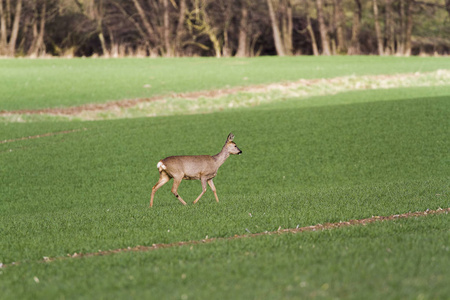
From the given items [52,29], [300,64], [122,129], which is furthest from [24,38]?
[122,129]

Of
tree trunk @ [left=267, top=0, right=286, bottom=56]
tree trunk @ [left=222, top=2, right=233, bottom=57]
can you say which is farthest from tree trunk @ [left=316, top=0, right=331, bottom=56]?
tree trunk @ [left=222, top=2, right=233, bottom=57]

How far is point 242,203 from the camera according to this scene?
45.6 feet

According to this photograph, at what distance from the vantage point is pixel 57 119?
35.7 m

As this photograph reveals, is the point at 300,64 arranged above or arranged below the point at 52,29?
below

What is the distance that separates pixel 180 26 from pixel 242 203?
5919 centimetres

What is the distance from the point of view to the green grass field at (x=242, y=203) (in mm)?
7211

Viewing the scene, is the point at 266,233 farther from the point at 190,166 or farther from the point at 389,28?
the point at 389,28

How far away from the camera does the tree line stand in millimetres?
71812

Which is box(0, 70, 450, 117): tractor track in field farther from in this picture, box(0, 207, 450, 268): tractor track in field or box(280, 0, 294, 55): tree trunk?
box(0, 207, 450, 268): tractor track in field

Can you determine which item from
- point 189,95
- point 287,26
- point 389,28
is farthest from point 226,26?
point 189,95

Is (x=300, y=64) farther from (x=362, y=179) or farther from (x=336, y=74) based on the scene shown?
(x=362, y=179)

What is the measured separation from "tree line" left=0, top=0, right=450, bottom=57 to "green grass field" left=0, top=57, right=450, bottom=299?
106 feet

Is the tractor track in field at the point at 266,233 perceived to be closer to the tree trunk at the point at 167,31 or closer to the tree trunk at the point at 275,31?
the tree trunk at the point at 275,31

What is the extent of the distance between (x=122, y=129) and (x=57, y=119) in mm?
8232
